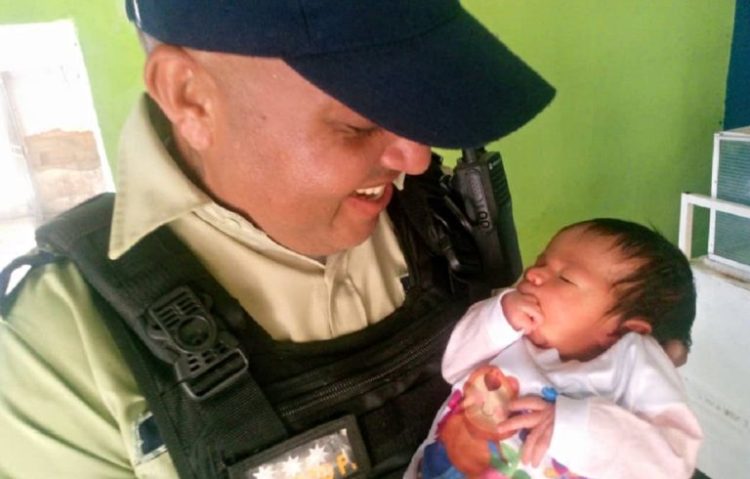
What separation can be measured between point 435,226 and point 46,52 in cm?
86

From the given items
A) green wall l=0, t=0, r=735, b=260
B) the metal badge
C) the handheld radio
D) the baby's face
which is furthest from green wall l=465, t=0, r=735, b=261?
the metal badge

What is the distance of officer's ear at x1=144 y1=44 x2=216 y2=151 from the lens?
0.66 m

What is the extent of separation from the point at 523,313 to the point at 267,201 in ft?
1.25

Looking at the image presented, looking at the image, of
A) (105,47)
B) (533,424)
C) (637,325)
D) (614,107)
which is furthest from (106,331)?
(614,107)

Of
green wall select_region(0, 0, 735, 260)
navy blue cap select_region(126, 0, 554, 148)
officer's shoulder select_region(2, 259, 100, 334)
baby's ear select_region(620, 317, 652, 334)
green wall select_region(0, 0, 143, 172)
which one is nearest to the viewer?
navy blue cap select_region(126, 0, 554, 148)

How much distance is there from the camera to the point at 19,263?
74 cm

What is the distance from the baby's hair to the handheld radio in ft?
0.45

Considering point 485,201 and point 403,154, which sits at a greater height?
point 403,154

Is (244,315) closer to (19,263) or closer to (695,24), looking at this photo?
(19,263)

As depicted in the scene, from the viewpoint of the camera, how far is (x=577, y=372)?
2.70ft

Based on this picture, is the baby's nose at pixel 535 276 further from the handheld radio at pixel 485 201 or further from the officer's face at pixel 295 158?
the officer's face at pixel 295 158

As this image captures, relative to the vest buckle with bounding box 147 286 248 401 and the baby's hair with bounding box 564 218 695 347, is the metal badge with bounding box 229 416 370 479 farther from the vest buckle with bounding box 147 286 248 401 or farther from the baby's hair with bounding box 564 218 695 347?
the baby's hair with bounding box 564 218 695 347

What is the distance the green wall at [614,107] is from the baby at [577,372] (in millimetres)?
822

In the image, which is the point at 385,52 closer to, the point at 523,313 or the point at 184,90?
the point at 184,90
